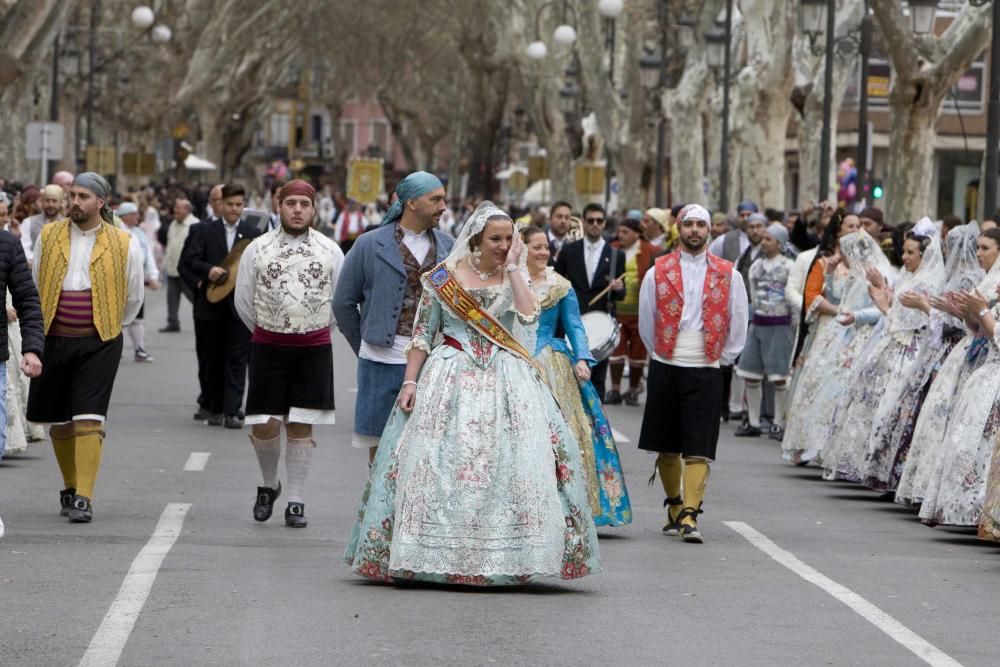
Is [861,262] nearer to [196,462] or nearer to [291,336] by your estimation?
[196,462]

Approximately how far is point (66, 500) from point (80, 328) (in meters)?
0.93

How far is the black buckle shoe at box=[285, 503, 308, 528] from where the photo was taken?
39.5ft

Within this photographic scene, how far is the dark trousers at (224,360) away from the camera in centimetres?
1817

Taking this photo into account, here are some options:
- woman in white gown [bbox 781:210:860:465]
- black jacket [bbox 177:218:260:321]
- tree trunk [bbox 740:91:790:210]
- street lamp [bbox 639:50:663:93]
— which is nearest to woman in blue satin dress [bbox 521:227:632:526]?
woman in white gown [bbox 781:210:860:465]

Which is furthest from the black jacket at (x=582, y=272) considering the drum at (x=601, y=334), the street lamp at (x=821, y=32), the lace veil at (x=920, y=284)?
the street lamp at (x=821, y=32)

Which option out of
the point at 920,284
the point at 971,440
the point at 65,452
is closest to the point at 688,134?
the point at 920,284

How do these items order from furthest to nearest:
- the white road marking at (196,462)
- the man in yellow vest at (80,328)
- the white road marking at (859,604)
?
1. the white road marking at (196,462)
2. the man in yellow vest at (80,328)
3. the white road marking at (859,604)

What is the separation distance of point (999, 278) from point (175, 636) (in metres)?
6.08

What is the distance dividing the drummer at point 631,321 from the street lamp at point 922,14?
19.8 feet

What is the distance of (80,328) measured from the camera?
480 inches

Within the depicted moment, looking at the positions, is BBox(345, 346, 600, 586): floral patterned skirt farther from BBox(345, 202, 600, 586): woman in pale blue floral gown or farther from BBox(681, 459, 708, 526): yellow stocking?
BBox(681, 459, 708, 526): yellow stocking

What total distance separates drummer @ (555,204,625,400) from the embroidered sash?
989 cm

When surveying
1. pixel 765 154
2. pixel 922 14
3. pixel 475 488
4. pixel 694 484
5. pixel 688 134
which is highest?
pixel 922 14

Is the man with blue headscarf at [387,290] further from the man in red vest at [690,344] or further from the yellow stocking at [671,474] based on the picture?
the yellow stocking at [671,474]
